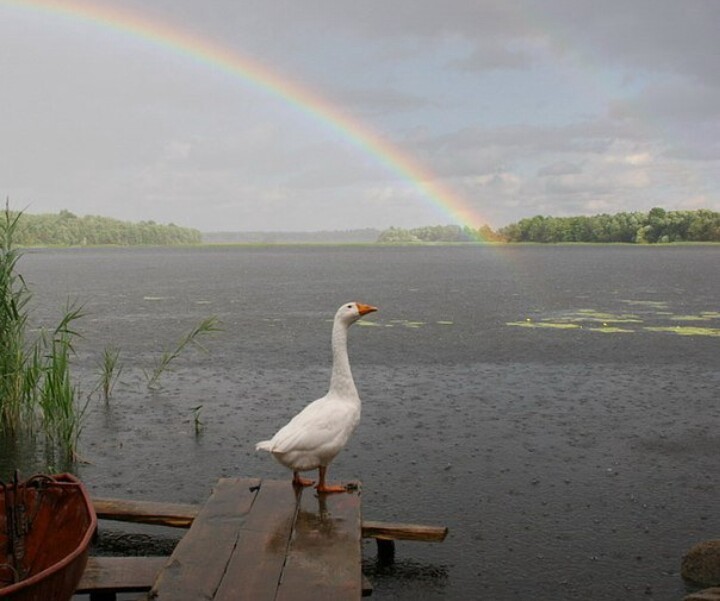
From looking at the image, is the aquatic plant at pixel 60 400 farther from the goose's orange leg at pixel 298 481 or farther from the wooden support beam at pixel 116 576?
the goose's orange leg at pixel 298 481

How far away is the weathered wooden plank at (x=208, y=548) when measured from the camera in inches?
263

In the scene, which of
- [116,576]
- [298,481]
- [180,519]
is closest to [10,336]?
[180,519]

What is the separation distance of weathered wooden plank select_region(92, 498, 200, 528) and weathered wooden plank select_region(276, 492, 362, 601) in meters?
1.91

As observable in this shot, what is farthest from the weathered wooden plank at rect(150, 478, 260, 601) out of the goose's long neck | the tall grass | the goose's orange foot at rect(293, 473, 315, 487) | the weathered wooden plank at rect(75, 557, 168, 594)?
the tall grass

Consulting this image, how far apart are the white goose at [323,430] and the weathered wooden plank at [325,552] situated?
1.54ft

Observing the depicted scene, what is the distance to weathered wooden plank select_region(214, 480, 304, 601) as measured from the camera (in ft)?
21.8

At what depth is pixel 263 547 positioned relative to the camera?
24.5 ft

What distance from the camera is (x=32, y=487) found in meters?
7.73

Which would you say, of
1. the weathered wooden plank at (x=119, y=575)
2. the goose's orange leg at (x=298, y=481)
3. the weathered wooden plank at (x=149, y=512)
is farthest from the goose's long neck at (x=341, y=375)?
the weathered wooden plank at (x=119, y=575)

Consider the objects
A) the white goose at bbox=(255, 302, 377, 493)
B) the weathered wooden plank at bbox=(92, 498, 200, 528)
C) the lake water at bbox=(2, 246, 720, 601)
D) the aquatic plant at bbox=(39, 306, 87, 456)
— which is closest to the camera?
the white goose at bbox=(255, 302, 377, 493)

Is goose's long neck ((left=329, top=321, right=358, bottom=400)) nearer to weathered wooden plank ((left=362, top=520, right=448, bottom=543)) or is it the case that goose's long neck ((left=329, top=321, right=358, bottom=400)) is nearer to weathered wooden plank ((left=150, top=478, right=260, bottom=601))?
weathered wooden plank ((left=150, top=478, right=260, bottom=601))

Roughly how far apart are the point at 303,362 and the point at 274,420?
27.1 feet

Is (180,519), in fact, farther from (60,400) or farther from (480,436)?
(480,436)

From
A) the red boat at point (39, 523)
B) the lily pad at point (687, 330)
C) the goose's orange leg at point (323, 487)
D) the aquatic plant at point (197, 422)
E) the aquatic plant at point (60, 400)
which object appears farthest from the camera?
the lily pad at point (687, 330)
